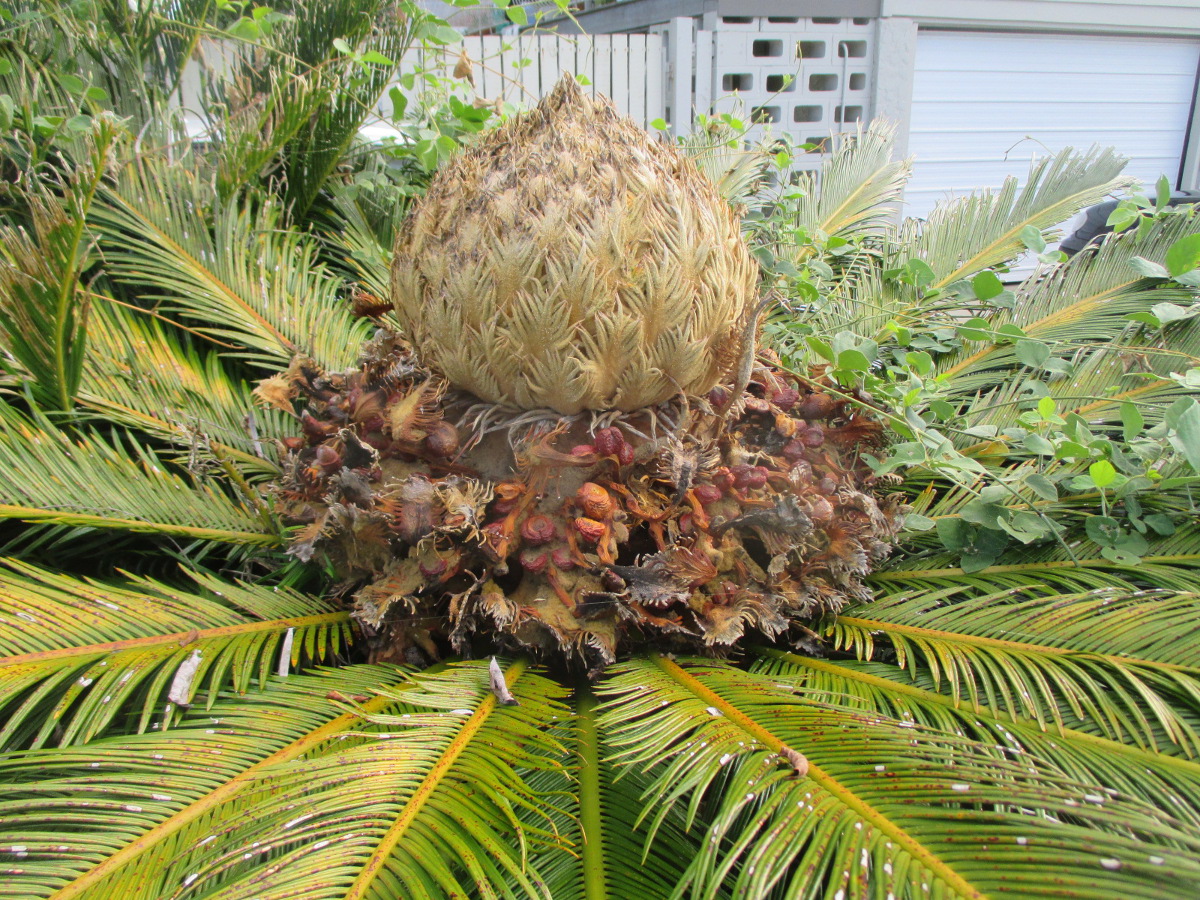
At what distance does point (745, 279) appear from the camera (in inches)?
53.6

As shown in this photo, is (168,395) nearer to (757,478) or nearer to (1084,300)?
(757,478)

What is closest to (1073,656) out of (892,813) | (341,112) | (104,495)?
(892,813)

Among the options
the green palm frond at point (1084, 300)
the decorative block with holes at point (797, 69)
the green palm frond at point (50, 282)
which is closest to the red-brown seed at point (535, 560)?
the green palm frond at point (50, 282)

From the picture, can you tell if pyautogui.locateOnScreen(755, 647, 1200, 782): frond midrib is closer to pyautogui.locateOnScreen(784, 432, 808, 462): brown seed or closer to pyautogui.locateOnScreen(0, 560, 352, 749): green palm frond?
pyautogui.locateOnScreen(784, 432, 808, 462): brown seed

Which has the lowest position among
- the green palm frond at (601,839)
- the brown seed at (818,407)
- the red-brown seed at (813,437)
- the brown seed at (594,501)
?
the green palm frond at (601,839)

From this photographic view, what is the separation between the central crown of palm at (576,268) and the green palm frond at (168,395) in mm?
631

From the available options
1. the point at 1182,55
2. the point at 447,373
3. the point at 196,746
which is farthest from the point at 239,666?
the point at 1182,55

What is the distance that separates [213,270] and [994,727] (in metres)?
1.88

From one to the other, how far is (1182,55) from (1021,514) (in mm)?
9248

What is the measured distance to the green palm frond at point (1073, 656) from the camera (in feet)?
3.14

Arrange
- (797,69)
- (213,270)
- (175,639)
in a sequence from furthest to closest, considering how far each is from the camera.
A: 1. (797,69)
2. (213,270)
3. (175,639)

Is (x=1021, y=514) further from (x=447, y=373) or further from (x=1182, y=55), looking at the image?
(x=1182, y=55)

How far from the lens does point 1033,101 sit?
25.0ft

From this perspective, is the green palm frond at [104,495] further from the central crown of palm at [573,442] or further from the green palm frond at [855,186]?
the green palm frond at [855,186]
